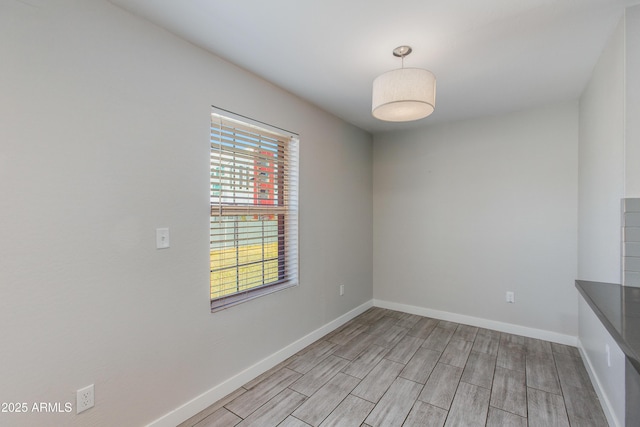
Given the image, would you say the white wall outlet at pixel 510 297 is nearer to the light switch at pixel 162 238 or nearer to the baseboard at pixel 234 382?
the baseboard at pixel 234 382

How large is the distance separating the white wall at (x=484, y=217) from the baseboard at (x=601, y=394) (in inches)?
20.5

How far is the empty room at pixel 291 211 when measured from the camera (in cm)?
136

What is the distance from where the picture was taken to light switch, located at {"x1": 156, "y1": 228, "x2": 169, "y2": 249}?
5.70 feet

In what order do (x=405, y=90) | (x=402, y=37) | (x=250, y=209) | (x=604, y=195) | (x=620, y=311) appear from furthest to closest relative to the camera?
(x=250, y=209) < (x=604, y=195) < (x=402, y=37) < (x=405, y=90) < (x=620, y=311)

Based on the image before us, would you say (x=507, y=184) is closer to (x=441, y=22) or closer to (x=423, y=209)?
(x=423, y=209)

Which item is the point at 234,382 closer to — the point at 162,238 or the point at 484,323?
the point at 162,238

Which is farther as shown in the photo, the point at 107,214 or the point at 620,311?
the point at 107,214

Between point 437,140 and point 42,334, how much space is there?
3.81m

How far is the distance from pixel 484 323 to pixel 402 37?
122 inches

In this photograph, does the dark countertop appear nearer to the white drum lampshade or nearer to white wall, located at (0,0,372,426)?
the white drum lampshade

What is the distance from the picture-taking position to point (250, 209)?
2.31 meters

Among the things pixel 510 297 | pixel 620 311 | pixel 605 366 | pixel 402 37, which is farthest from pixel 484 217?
pixel 402 37

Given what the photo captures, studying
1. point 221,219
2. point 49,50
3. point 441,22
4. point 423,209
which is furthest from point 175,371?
point 423,209

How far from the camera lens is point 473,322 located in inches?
134
